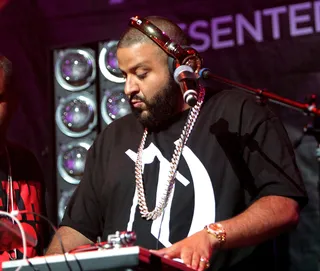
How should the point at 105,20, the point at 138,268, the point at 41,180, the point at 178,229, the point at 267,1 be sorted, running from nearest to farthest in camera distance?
the point at 138,268
the point at 178,229
the point at 41,180
the point at 267,1
the point at 105,20

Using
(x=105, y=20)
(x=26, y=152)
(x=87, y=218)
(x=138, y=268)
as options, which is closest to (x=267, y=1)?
(x=105, y=20)

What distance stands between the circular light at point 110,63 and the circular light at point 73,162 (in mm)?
439

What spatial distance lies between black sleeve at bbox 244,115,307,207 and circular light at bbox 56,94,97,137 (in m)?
1.86

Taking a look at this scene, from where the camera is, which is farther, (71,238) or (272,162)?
(71,238)

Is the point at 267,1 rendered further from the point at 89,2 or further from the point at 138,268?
the point at 138,268

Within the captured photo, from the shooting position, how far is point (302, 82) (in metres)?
4.05

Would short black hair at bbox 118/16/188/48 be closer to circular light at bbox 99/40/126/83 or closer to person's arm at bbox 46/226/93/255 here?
person's arm at bbox 46/226/93/255

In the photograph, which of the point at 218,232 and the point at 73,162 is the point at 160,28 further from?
the point at 73,162

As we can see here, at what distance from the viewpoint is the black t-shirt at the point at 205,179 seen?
7.77ft

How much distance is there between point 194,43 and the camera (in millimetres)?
4500

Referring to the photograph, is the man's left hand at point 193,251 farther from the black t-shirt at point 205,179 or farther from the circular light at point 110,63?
the circular light at point 110,63

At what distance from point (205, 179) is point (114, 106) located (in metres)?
1.76

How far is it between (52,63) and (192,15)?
100cm

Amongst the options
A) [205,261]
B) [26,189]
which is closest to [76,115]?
[26,189]
